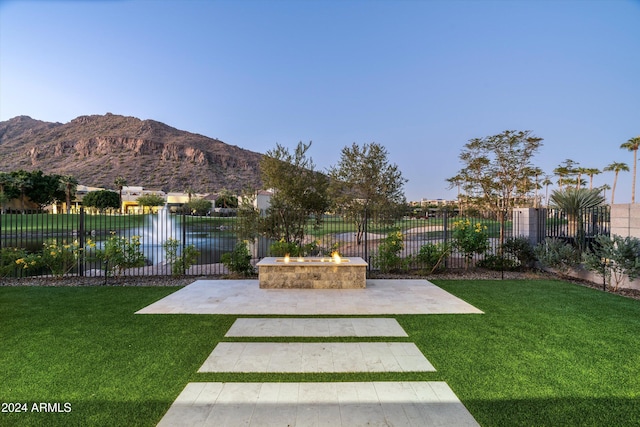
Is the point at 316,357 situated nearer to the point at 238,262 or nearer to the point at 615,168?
the point at 238,262

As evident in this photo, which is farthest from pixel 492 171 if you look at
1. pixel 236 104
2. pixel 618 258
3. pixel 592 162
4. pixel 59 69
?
pixel 592 162

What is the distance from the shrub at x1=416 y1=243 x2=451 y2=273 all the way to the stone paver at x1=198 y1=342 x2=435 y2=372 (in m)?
5.24

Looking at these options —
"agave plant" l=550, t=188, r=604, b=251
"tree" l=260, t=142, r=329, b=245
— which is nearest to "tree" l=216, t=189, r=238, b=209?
"tree" l=260, t=142, r=329, b=245

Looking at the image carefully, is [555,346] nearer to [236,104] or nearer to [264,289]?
[264,289]

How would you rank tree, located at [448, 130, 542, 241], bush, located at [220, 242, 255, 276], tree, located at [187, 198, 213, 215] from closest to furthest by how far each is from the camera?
bush, located at [220, 242, 255, 276] → tree, located at [448, 130, 542, 241] → tree, located at [187, 198, 213, 215]

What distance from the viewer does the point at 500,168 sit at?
15.7 meters

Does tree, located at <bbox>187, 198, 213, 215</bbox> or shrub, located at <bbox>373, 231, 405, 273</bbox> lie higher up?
tree, located at <bbox>187, 198, 213, 215</bbox>

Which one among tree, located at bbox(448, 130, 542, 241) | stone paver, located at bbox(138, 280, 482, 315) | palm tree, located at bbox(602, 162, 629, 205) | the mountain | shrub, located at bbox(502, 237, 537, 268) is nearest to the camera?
stone paver, located at bbox(138, 280, 482, 315)

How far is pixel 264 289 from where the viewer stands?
6.65m

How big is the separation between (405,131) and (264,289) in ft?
60.9

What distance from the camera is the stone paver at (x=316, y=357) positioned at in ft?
10.2

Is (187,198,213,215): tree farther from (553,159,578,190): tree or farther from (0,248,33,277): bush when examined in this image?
(553,159,578,190): tree

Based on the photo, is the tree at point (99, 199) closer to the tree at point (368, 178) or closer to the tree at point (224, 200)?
the tree at point (224, 200)

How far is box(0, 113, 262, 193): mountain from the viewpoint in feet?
229
